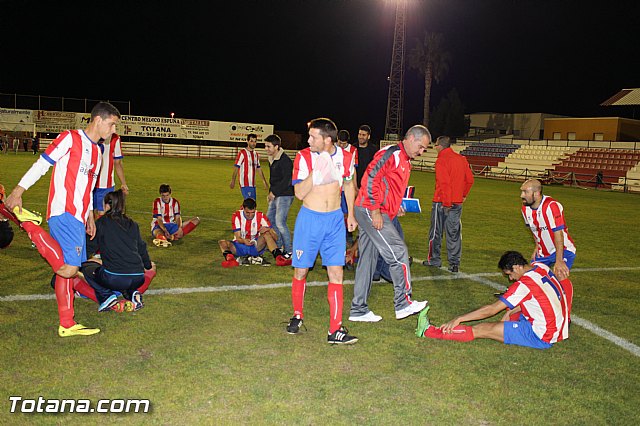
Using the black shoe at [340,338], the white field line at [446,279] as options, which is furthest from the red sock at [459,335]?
the white field line at [446,279]

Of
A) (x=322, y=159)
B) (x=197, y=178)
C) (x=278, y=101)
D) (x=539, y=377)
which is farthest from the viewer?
(x=278, y=101)

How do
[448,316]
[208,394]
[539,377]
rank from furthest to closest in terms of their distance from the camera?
[448,316] → [539,377] → [208,394]

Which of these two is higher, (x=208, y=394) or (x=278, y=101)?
(x=278, y=101)

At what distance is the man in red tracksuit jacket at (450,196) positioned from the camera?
8.76 metres

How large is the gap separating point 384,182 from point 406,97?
93.9 m

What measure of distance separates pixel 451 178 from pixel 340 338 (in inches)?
176

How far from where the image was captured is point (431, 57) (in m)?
69.2

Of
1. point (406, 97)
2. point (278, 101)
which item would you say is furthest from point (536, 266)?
point (406, 97)

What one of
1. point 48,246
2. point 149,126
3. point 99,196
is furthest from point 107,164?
point 149,126

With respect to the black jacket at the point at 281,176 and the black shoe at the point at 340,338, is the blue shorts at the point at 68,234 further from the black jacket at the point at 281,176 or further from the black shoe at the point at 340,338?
the black jacket at the point at 281,176

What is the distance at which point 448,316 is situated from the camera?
633cm

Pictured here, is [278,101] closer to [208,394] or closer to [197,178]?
[197,178]

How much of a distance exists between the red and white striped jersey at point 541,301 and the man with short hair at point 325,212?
5.43 ft

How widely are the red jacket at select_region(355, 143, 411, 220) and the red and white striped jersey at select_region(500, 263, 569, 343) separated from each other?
5.32 ft
